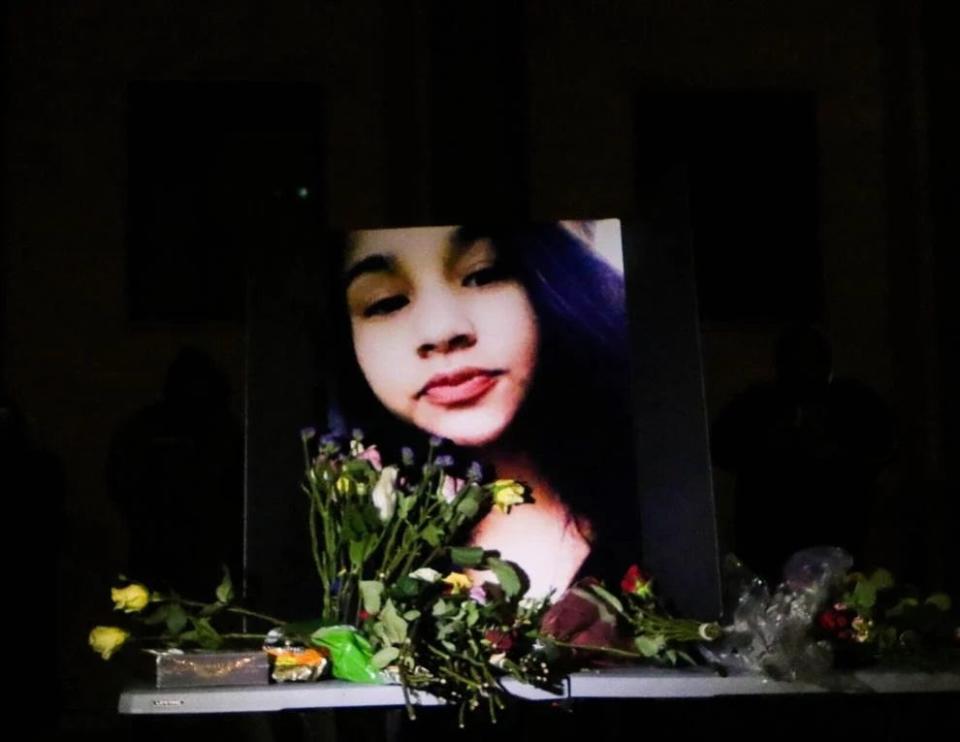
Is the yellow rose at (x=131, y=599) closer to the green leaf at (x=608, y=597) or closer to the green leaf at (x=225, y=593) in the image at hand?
the green leaf at (x=225, y=593)

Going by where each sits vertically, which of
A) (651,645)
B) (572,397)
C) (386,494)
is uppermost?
(572,397)

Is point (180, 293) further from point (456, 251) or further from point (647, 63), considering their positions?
point (456, 251)

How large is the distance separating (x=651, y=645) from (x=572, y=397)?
363mm

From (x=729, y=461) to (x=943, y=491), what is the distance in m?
1.49

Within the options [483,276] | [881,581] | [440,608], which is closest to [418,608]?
[440,608]

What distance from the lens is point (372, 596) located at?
4.73 feet

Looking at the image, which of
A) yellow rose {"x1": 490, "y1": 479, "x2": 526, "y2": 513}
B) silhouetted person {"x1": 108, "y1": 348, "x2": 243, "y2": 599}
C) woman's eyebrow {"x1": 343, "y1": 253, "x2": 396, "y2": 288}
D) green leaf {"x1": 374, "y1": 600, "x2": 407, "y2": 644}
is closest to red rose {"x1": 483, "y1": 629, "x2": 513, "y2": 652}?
green leaf {"x1": 374, "y1": 600, "x2": 407, "y2": 644}

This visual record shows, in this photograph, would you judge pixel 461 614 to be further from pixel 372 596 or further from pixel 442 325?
pixel 442 325

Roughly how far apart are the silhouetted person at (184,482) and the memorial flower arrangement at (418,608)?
841mm

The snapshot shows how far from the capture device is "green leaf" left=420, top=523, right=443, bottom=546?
1.53 metres

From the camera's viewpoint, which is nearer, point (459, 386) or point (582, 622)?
point (582, 622)

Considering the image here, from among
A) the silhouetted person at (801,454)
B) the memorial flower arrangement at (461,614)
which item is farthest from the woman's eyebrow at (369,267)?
the silhouetted person at (801,454)

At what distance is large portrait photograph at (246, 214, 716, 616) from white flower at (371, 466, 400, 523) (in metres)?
0.06

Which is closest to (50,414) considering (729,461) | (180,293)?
(180,293)
